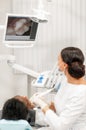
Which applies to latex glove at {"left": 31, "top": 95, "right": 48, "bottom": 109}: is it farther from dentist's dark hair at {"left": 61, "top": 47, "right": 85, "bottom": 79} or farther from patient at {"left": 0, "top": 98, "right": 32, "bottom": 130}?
dentist's dark hair at {"left": 61, "top": 47, "right": 85, "bottom": 79}

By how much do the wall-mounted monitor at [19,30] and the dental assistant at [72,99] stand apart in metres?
0.65

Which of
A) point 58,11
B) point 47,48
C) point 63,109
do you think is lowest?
point 63,109

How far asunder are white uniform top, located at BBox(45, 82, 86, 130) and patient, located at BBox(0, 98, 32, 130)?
173mm

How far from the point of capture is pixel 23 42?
2.65 metres

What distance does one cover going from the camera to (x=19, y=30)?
2592 mm

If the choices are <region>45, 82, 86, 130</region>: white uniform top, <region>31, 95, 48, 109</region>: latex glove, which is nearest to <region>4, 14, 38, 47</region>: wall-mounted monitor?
<region>31, 95, 48, 109</region>: latex glove

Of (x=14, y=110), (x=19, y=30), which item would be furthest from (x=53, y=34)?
(x=14, y=110)

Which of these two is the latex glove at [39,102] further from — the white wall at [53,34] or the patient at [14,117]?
the white wall at [53,34]

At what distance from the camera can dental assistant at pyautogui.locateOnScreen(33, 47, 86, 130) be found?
6.43 ft

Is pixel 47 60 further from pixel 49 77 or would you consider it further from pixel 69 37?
pixel 49 77

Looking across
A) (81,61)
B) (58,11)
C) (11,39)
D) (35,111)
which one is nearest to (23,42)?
(11,39)

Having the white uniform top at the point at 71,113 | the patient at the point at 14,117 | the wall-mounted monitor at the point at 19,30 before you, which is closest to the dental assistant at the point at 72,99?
the white uniform top at the point at 71,113

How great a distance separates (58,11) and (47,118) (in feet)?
5.89

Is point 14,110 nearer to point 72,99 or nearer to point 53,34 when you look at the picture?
point 72,99
